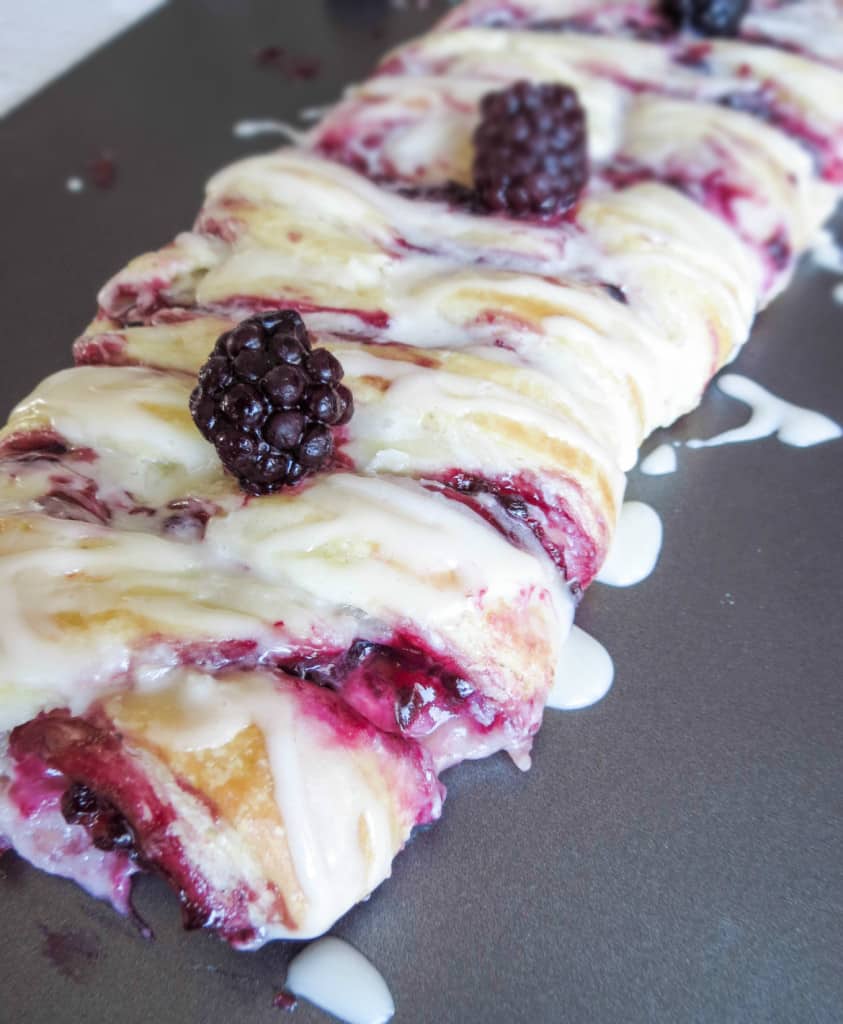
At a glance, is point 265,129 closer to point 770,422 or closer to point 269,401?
point 770,422

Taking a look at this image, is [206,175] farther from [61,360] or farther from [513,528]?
[513,528]

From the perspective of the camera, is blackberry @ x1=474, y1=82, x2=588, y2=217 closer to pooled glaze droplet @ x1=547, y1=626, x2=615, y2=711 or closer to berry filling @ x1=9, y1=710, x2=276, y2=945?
pooled glaze droplet @ x1=547, y1=626, x2=615, y2=711

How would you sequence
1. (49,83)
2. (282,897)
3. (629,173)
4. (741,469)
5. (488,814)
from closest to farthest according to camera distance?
(282,897) → (488,814) → (741,469) → (629,173) → (49,83)

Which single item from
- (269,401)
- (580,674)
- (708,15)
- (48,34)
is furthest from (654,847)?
(48,34)

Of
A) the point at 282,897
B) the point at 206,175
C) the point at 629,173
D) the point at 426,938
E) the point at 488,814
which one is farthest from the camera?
the point at 206,175

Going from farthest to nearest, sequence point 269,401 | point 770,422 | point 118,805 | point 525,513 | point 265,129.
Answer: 1. point 265,129
2. point 770,422
3. point 525,513
4. point 269,401
5. point 118,805

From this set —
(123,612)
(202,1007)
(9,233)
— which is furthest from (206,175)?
(202,1007)
